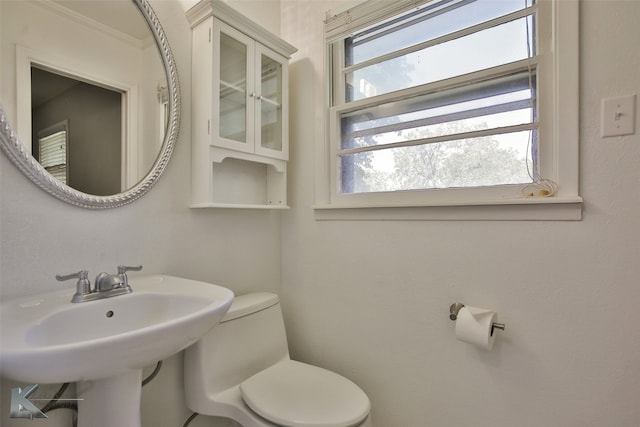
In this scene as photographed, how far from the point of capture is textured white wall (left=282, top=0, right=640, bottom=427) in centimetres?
87

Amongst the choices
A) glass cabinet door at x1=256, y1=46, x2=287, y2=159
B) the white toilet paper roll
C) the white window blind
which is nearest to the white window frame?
the white toilet paper roll

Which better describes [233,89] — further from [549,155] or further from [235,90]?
[549,155]

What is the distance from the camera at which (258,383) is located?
1.14 meters

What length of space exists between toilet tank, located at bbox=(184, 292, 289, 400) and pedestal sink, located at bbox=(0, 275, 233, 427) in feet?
0.87

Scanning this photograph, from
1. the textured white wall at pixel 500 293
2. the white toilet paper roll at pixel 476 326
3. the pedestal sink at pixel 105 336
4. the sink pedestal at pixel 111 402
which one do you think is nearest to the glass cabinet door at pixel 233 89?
the textured white wall at pixel 500 293

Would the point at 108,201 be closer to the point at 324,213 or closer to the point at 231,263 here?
the point at 231,263

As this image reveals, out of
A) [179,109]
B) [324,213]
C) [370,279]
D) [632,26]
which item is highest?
[632,26]

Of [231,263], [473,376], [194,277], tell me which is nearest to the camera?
[473,376]

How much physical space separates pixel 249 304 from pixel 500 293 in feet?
3.09

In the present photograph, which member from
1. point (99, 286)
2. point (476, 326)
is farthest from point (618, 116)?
point (99, 286)

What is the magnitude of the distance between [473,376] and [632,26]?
1185mm

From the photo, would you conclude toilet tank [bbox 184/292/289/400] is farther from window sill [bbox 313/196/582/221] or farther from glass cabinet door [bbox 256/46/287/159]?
glass cabinet door [bbox 256/46/287/159]

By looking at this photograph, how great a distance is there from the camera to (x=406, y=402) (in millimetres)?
1229

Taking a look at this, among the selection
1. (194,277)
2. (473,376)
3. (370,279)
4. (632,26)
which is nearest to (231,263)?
(194,277)
